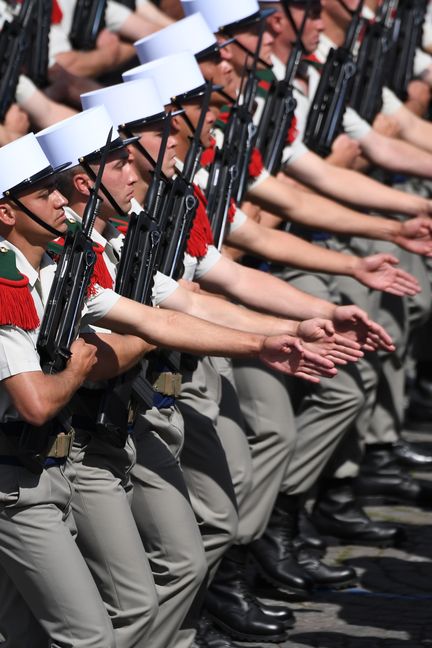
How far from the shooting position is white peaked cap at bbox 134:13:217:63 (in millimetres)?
6852

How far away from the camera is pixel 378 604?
676 centimetres

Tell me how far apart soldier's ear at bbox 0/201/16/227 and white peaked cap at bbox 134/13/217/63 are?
199cm

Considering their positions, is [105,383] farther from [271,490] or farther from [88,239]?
[271,490]

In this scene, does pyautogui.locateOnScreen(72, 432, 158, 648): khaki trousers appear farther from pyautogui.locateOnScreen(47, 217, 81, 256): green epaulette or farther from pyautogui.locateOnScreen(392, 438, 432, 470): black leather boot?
pyautogui.locateOnScreen(392, 438, 432, 470): black leather boot

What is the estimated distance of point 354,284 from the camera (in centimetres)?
803

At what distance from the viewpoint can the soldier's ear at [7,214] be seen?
500cm

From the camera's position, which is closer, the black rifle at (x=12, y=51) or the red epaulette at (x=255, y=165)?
the red epaulette at (x=255, y=165)

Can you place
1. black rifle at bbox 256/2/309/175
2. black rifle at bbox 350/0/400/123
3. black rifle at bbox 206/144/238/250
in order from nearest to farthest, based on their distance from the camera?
1. black rifle at bbox 206/144/238/250
2. black rifle at bbox 256/2/309/175
3. black rifle at bbox 350/0/400/123

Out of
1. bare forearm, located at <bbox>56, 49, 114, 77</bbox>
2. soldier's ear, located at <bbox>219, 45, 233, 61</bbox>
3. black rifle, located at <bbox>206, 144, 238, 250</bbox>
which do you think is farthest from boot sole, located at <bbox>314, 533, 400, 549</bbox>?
bare forearm, located at <bbox>56, 49, 114, 77</bbox>

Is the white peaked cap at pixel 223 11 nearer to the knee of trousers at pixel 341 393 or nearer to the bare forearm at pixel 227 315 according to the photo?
the knee of trousers at pixel 341 393

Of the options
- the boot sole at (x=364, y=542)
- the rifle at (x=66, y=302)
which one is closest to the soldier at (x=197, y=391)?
the boot sole at (x=364, y=542)

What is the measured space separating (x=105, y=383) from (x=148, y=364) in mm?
459

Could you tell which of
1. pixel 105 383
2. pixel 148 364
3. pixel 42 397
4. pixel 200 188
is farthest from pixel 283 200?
pixel 42 397

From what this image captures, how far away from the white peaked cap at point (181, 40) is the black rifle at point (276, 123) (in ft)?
2.24
